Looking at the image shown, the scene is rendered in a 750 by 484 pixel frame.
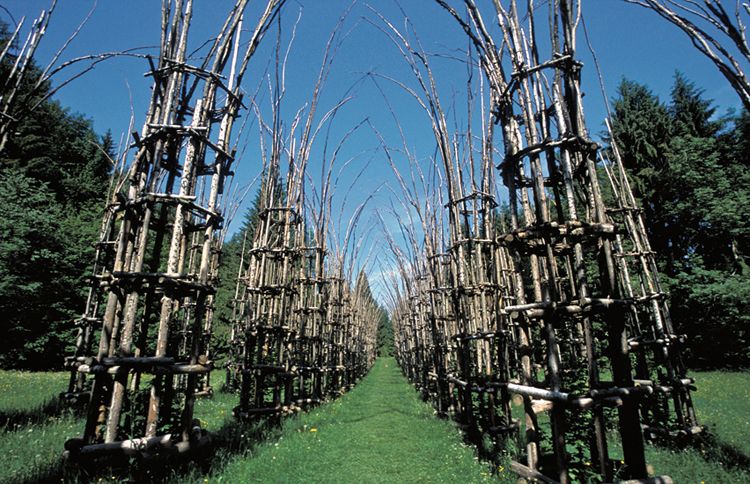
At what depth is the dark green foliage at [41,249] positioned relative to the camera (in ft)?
59.4

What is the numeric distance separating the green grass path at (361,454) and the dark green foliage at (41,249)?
16.2m

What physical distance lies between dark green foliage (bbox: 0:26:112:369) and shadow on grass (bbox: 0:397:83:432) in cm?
1160

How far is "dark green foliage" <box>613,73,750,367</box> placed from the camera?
19.3 meters

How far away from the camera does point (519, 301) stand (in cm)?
430

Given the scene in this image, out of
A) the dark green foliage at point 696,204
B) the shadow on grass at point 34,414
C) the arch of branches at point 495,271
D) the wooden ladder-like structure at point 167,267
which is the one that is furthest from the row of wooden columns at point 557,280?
the dark green foliage at point 696,204

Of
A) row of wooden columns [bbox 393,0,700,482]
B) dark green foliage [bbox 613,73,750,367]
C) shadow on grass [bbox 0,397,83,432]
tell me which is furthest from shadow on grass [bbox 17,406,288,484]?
dark green foliage [bbox 613,73,750,367]

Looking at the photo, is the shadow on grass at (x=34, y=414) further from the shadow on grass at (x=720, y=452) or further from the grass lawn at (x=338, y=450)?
the shadow on grass at (x=720, y=452)

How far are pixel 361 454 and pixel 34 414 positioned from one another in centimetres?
700

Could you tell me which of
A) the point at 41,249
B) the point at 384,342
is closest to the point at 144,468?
the point at 41,249

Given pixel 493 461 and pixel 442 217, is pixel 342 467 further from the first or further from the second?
pixel 442 217

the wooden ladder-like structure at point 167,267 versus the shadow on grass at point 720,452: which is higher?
the wooden ladder-like structure at point 167,267

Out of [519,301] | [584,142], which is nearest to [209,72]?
[584,142]

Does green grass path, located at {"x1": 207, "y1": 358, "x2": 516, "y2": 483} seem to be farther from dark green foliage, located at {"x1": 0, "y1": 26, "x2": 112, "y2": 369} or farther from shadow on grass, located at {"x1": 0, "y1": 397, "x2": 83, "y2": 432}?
dark green foliage, located at {"x1": 0, "y1": 26, "x2": 112, "y2": 369}

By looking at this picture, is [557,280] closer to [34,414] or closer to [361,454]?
[361,454]
